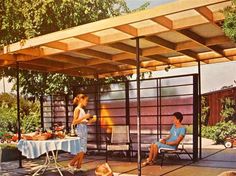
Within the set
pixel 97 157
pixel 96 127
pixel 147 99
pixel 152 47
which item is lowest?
pixel 97 157

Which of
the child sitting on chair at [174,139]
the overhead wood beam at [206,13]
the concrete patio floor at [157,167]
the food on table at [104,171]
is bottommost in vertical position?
the concrete patio floor at [157,167]

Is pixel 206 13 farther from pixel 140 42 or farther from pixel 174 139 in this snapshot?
pixel 174 139

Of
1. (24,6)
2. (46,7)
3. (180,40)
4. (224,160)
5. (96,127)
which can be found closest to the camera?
(180,40)

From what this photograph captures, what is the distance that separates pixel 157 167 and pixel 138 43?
331 centimetres

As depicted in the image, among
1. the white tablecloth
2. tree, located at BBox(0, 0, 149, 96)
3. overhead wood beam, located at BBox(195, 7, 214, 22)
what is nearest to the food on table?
overhead wood beam, located at BBox(195, 7, 214, 22)

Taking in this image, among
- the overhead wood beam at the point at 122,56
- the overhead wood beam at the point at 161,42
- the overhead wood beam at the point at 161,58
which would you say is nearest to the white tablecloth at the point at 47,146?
the overhead wood beam at the point at 161,42

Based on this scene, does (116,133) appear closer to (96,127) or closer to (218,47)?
(96,127)

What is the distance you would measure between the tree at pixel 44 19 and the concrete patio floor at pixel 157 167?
321 cm

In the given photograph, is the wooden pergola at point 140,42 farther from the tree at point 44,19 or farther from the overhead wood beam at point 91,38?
the tree at point 44,19

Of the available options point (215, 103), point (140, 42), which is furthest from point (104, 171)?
point (215, 103)

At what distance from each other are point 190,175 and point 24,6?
6.30m

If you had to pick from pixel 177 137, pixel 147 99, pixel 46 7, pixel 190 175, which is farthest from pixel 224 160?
pixel 46 7

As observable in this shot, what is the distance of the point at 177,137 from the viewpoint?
26.5 ft

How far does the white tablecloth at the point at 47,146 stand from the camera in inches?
256
